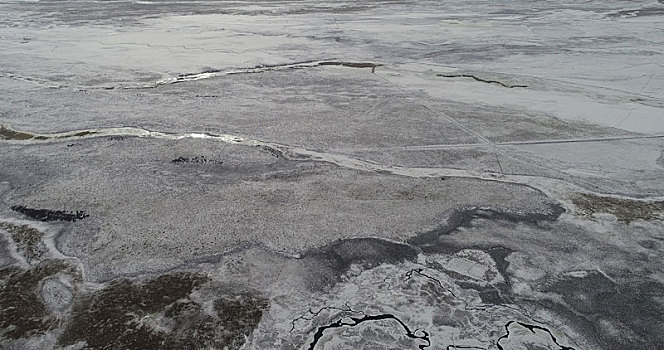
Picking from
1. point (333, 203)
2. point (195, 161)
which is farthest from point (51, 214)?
point (333, 203)

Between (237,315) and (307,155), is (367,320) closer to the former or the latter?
(237,315)

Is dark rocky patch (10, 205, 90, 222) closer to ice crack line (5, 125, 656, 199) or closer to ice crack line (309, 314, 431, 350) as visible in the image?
ice crack line (5, 125, 656, 199)

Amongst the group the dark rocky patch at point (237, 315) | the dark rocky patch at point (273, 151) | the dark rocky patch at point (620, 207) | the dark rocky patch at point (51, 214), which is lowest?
the dark rocky patch at point (237, 315)

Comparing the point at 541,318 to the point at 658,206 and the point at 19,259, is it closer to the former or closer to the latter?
the point at 658,206

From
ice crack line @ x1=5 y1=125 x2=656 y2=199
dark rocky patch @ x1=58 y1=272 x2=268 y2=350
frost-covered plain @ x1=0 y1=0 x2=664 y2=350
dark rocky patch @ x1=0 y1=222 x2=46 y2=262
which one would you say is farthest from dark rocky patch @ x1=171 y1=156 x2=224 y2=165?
dark rocky patch @ x1=58 y1=272 x2=268 y2=350

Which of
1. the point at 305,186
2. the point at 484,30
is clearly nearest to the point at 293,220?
the point at 305,186

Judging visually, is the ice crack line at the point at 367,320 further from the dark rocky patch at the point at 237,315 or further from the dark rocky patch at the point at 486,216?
the dark rocky patch at the point at 486,216

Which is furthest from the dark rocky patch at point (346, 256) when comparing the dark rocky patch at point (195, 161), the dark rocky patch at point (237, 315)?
the dark rocky patch at point (195, 161)
